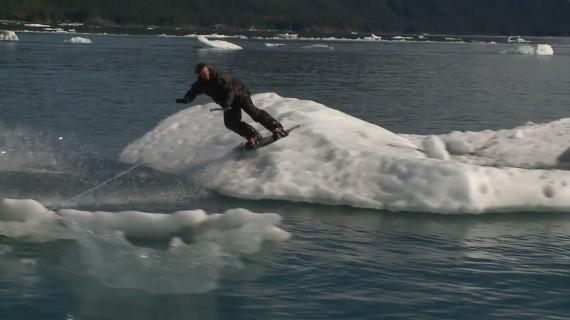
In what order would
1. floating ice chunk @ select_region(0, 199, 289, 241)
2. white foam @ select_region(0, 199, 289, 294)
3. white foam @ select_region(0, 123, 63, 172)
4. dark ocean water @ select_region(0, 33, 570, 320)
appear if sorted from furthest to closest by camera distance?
white foam @ select_region(0, 123, 63, 172) → floating ice chunk @ select_region(0, 199, 289, 241) → white foam @ select_region(0, 199, 289, 294) → dark ocean water @ select_region(0, 33, 570, 320)

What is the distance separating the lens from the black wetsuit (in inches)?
722

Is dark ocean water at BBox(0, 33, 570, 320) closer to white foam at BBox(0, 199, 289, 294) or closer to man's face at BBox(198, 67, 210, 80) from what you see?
white foam at BBox(0, 199, 289, 294)

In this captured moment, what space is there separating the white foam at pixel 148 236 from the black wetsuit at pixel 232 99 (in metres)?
4.89

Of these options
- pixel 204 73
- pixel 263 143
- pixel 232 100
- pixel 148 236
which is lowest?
pixel 148 236

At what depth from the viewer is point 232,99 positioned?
725 inches

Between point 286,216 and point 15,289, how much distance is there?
20.2 ft

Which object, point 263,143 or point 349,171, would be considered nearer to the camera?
point 349,171

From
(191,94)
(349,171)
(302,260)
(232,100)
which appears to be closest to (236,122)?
(232,100)

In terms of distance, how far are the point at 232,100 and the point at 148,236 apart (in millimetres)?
5518

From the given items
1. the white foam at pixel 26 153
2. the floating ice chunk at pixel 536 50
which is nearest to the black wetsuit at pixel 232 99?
the white foam at pixel 26 153

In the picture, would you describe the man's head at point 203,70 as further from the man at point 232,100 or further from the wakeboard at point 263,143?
the wakeboard at point 263,143

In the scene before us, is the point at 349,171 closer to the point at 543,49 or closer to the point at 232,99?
the point at 232,99

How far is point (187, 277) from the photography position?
11.7 meters

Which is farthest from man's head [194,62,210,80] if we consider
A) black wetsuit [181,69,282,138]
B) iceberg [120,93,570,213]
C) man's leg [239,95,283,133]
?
iceberg [120,93,570,213]
